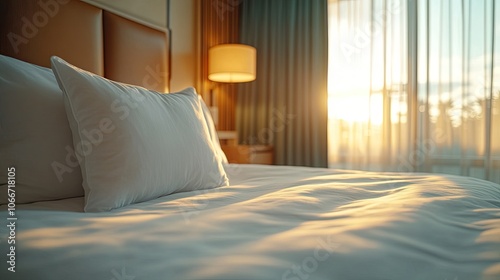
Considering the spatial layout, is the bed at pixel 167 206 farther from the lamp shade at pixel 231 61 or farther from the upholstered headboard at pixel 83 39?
the lamp shade at pixel 231 61

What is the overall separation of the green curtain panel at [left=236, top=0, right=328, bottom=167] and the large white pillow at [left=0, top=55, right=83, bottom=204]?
2740 mm

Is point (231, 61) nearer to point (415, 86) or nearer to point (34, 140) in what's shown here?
point (415, 86)

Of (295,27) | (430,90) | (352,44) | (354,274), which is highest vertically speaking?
(295,27)

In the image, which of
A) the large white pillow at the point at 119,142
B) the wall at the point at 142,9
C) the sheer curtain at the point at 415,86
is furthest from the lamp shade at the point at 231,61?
the large white pillow at the point at 119,142

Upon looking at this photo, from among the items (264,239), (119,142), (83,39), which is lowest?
(264,239)

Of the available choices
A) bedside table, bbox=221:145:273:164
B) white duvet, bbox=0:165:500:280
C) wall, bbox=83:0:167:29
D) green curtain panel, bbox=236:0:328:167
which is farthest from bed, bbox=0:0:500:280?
green curtain panel, bbox=236:0:328:167

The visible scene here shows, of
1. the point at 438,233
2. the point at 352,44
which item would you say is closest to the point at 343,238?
the point at 438,233

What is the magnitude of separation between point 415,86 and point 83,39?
8.97ft

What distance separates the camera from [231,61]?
290 cm

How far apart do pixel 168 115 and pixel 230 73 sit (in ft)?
6.21

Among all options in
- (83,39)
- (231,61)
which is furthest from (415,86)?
(83,39)

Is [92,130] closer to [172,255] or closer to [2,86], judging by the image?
[2,86]

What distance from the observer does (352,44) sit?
3383mm

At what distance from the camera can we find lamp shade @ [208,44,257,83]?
2.90 meters
